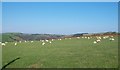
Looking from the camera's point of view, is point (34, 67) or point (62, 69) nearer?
point (62, 69)

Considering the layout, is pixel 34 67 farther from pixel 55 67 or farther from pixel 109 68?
pixel 109 68

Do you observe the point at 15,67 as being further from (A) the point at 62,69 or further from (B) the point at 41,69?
(A) the point at 62,69

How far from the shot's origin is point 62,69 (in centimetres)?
1479

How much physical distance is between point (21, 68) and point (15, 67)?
720 millimetres

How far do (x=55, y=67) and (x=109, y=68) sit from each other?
3411mm

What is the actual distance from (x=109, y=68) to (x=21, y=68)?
559 centimetres

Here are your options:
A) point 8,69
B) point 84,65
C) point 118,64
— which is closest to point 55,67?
point 84,65

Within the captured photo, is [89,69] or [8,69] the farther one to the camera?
[8,69]

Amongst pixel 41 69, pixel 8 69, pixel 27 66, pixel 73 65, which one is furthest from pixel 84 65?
pixel 8 69

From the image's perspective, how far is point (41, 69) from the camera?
600 inches

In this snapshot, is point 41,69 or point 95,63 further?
point 95,63

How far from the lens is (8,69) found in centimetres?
1565

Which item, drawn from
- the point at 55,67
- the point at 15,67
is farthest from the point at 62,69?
the point at 15,67

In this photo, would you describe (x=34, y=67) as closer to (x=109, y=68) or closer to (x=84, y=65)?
(x=84, y=65)
